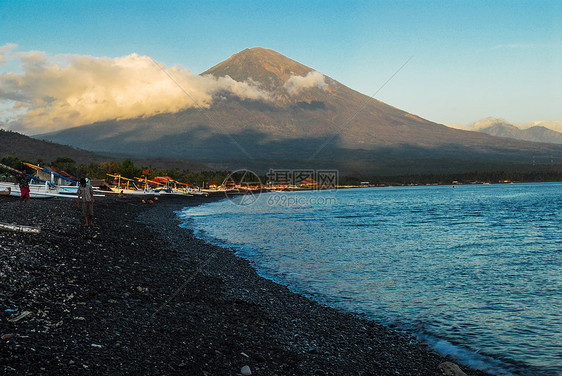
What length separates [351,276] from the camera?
1861 cm

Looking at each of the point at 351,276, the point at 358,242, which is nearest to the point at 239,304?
the point at 351,276

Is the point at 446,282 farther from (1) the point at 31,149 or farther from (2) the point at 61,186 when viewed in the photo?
(1) the point at 31,149

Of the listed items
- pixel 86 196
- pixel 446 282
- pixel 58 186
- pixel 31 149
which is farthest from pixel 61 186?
pixel 31 149

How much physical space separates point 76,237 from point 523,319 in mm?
15964

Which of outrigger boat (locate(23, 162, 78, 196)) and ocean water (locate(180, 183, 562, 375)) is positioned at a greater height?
outrigger boat (locate(23, 162, 78, 196))

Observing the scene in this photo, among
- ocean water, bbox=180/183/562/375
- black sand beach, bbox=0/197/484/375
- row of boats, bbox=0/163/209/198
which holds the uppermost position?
row of boats, bbox=0/163/209/198

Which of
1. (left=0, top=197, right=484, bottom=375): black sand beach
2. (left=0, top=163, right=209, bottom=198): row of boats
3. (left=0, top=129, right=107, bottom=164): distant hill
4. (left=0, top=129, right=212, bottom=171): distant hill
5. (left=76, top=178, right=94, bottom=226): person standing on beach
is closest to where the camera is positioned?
(left=0, top=197, right=484, bottom=375): black sand beach

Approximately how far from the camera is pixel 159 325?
890 cm

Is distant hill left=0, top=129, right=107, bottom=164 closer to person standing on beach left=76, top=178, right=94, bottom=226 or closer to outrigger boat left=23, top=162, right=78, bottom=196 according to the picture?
outrigger boat left=23, top=162, right=78, bottom=196

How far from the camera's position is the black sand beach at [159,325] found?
686 centimetres

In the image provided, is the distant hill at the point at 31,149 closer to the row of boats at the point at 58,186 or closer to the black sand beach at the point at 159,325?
the row of boats at the point at 58,186

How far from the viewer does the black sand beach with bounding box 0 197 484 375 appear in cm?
686

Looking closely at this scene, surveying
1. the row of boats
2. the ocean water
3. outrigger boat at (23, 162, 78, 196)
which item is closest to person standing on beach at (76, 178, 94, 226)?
the row of boats

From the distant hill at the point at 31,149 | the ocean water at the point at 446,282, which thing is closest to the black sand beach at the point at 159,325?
the ocean water at the point at 446,282
